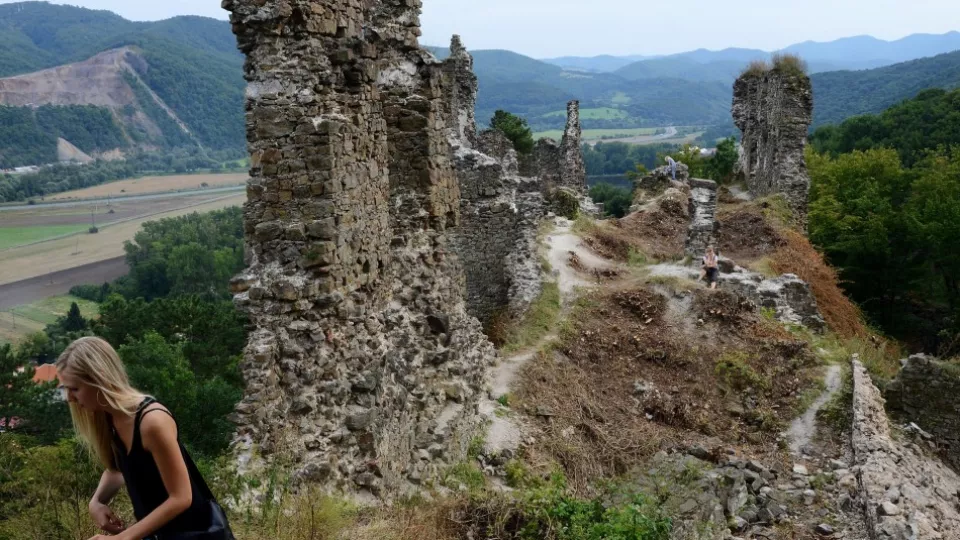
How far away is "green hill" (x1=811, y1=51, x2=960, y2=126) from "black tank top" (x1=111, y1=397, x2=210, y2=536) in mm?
81938

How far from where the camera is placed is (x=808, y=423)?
8977mm

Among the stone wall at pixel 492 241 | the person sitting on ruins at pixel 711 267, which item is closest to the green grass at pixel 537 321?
the stone wall at pixel 492 241

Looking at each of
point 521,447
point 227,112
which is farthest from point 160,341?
point 227,112

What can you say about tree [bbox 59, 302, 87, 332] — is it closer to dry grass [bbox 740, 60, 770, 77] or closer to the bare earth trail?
the bare earth trail

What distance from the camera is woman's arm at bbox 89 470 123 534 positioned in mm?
2965

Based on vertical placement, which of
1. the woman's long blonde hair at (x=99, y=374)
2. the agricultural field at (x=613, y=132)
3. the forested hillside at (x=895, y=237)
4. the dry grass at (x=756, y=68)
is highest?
the dry grass at (x=756, y=68)

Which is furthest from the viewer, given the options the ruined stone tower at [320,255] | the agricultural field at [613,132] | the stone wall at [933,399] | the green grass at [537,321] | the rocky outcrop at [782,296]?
the agricultural field at [613,132]

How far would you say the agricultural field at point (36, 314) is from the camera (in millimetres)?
41972

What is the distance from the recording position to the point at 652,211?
797 inches

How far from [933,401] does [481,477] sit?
21.4 feet

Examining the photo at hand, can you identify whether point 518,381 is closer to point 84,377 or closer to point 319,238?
point 319,238

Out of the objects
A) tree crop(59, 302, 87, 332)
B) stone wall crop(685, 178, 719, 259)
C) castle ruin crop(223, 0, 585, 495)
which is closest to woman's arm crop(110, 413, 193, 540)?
castle ruin crop(223, 0, 585, 495)

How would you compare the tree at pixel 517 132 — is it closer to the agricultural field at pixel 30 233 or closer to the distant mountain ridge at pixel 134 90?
the distant mountain ridge at pixel 134 90

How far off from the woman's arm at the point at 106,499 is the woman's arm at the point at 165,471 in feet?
1.18
